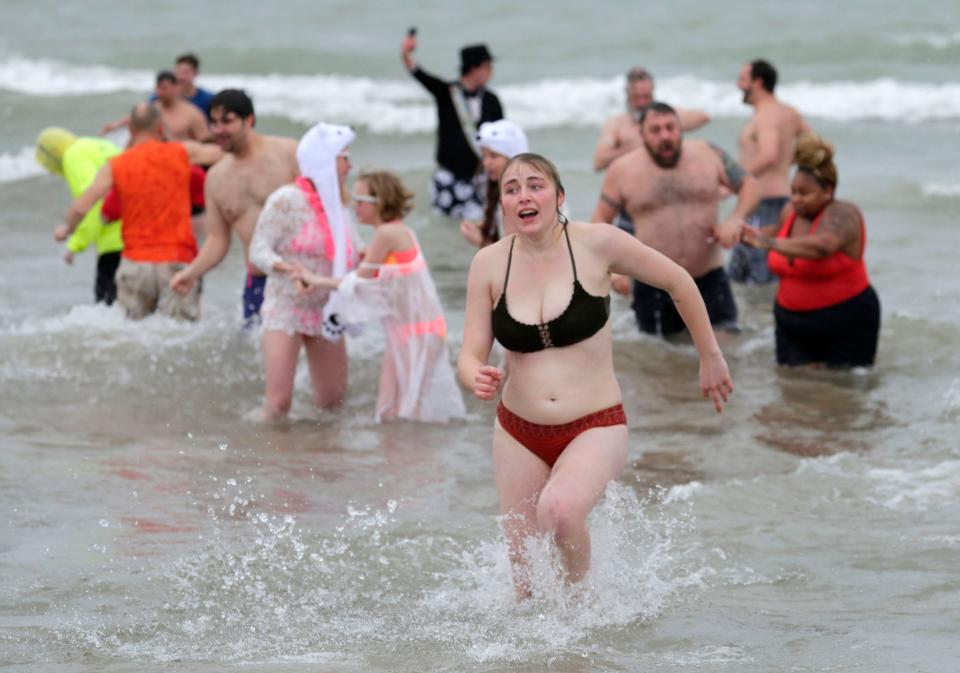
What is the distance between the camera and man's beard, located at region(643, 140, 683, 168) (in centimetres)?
1046

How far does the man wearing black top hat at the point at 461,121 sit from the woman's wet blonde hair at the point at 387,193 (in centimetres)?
535

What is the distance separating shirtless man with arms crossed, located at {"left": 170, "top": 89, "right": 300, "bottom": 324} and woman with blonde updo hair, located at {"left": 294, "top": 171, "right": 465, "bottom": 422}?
2.59 ft

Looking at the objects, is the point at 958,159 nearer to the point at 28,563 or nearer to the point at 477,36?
the point at 477,36

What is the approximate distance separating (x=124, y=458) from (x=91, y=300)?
477 cm

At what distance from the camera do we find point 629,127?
41.2 ft

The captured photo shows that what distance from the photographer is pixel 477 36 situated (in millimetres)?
30688

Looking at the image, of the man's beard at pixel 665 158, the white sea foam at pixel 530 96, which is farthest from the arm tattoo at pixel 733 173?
the white sea foam at pixel 530 96

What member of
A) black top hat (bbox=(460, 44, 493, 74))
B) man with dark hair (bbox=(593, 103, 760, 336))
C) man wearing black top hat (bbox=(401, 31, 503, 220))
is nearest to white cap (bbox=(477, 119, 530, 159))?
man with dark hair (bbox=(593, 103, 760, 336))

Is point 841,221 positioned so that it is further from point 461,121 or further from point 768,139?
point 461,121

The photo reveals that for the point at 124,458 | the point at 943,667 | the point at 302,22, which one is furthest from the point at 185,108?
the point at 302,22

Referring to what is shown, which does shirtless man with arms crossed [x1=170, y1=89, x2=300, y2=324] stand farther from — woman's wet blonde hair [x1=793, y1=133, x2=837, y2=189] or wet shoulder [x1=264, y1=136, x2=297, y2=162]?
woman's wet blonde hair [x1=793, y1=133, x2=837, y2=189]

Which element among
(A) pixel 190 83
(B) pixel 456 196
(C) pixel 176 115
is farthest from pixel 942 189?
(C) pixel 176 115

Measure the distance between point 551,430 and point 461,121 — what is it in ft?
32.0

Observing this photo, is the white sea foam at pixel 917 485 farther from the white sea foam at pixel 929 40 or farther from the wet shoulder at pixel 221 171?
the white sea foam at pixel 929 40
